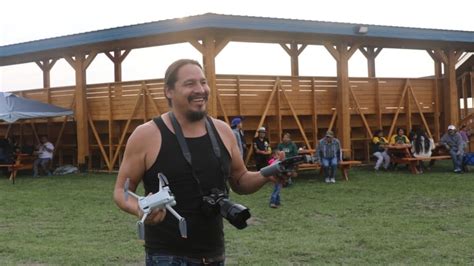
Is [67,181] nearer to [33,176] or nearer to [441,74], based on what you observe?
[33,176]

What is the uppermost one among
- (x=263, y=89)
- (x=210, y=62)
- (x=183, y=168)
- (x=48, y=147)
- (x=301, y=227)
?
(x=210, y=62)

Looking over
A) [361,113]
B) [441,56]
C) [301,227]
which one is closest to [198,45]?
[361,113]

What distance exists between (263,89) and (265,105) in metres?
0.45

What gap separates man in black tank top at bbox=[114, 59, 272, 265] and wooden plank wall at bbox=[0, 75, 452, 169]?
1466cm

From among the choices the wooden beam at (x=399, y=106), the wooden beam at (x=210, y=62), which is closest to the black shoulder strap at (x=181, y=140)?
the wooden beam at (x=210, y=62)

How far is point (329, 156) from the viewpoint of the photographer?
50.9 ft

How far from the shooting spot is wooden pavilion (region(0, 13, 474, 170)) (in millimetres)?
17453

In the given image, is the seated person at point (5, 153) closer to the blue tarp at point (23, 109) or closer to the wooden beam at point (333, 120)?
the blue tarp at point (23, 109)

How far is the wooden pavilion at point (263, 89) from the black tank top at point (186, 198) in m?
13.5

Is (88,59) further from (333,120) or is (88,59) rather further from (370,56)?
(370,56)

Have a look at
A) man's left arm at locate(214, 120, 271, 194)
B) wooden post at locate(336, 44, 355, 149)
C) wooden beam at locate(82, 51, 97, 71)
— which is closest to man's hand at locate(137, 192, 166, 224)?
man's left arm at locate(214, 120, 271, 194)

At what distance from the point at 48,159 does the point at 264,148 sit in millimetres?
7216

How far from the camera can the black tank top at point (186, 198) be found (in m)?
2.84

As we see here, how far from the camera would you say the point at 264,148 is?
15.6 meters
